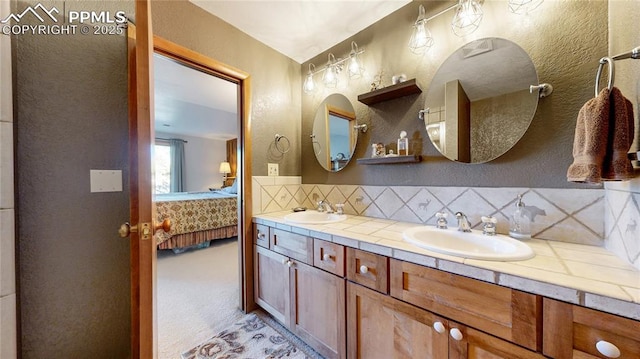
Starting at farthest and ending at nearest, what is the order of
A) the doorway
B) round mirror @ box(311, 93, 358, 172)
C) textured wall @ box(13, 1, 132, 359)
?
round mirror @ box(311, 93, 358, 172)
the doorway
textured wall @ box(13, 1, 132, 359)

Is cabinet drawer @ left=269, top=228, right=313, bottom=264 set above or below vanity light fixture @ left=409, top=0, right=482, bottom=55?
below

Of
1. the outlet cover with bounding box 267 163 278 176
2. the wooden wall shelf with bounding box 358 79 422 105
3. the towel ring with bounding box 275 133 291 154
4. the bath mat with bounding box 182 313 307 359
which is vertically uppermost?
the wooden wall shelf with bounding box 358 79 422 105

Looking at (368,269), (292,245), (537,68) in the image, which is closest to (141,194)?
(292,245)

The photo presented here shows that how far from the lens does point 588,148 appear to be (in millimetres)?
708

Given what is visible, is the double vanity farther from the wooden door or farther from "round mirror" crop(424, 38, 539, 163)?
the wooden door

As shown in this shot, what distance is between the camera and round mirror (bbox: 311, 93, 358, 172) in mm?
1874

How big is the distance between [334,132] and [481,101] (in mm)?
1078

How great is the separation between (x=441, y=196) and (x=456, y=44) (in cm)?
96

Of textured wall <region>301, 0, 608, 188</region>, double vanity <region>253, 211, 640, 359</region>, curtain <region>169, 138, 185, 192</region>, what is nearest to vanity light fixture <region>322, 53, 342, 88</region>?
Answer: textured wall <region>301, 0, 608, 188</region>

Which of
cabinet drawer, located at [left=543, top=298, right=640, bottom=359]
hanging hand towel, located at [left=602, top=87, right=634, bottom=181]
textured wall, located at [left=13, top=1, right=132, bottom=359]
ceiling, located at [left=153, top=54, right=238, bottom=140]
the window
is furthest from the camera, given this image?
the window

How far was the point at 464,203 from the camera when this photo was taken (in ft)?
4.25

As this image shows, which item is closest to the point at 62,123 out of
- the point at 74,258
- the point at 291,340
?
the point at 74,258

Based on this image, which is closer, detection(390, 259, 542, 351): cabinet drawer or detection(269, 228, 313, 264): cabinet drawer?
detection(390, 259, 542, 351): cabinet drawer

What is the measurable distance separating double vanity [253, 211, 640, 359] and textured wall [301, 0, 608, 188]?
0.35m
